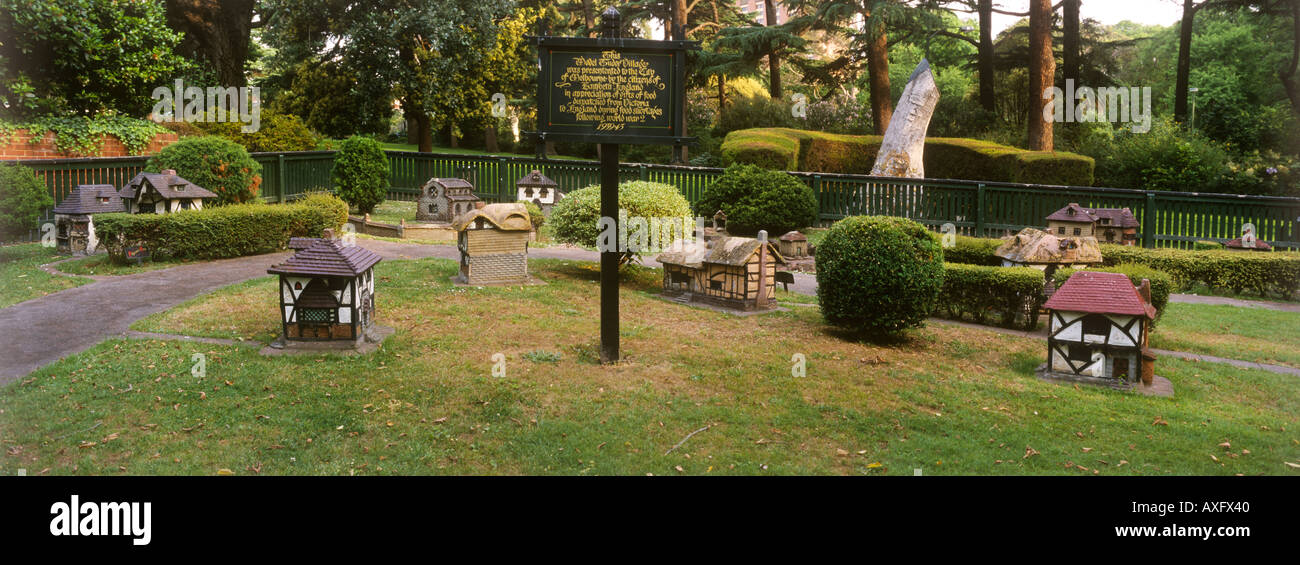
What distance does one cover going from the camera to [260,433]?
28.2 feet

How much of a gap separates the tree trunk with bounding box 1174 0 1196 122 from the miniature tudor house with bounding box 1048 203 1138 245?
13201mm

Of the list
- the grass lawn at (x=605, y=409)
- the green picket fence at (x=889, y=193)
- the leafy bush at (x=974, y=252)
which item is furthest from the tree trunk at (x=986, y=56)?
the grass lawn at (x=605, y=409)

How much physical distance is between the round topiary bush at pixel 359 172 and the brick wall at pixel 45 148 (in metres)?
5.58

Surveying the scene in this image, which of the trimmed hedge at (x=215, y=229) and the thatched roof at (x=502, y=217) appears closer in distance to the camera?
the thatched roof at (x=502, y=217)

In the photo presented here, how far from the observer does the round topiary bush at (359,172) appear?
23.8 meters

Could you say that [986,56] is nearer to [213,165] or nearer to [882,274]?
[882,274]

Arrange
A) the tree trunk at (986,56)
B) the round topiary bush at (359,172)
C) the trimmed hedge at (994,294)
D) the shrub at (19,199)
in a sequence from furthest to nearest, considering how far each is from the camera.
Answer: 1. the tree trunk at (986,56)
2. the round topiary bush at (359,172)
3. the shrub at (19,199)
4. the trimmed hedge at (994,294)

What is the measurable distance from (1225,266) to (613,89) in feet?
41.5

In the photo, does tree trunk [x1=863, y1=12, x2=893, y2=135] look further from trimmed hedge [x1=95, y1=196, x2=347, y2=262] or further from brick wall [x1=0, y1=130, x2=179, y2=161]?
brick wall [x1=0, y1=130, x2=179, y2=161]

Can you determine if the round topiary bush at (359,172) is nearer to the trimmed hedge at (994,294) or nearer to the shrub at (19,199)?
the shrub at (19,199)

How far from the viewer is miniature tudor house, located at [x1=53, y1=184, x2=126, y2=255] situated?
17.0 metres

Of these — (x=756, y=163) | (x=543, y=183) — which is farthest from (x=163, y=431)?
(x=756, y=163)

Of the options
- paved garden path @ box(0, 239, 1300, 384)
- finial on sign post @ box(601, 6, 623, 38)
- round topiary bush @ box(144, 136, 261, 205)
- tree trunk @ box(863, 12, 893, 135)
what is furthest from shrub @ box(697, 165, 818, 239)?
finial on sign post @ box(601, 6, 623, 38)

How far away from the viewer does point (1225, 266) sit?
16.8m
